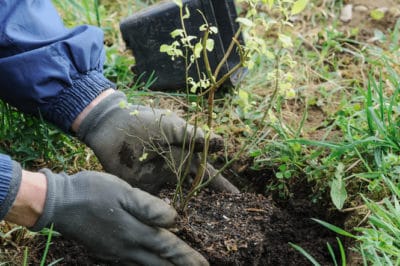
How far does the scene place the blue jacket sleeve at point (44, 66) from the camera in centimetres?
229

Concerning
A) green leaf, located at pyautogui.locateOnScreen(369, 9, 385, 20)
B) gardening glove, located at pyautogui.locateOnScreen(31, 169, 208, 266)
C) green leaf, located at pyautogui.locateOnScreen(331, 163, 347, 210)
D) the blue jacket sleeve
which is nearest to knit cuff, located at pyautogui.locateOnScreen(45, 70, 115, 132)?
the blue jacket sleeve

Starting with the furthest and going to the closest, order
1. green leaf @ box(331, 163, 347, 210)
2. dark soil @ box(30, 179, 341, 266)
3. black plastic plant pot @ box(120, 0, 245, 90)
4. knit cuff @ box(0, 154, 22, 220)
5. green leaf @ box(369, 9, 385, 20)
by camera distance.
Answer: green leaf @ box(369, 9, 385, 20)
black plastic plant pot @ box(120, 0, 245, 90)
green leaf @ box(331, 163, 347, 210)
dark soil @ box(30, 179, 341, 266)
knit cuff @ box(0, 154, 22, 220)

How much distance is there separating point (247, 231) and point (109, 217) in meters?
0.53

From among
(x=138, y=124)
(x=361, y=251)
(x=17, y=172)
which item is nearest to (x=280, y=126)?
(x=138, y=124)

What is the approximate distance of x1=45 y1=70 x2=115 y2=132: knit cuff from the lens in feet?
7.69

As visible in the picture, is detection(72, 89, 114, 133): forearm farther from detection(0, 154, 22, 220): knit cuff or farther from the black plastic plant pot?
the black plastic plant pot

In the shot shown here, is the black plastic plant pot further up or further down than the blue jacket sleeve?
further down

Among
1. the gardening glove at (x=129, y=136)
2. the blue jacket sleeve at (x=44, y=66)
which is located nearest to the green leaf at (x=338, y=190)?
the gardening glove at (x=129, y=136)

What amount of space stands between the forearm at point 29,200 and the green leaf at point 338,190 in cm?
101

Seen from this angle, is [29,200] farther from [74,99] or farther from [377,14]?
[377,14]

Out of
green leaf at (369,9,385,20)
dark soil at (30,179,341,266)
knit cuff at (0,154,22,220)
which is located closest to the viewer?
knit cuff at (0,154,22,220)

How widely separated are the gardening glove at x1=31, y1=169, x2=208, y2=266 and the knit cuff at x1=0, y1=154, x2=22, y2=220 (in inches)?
3.7

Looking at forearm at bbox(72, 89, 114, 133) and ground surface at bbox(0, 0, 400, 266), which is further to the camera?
forearm at bbox(72, 89, 114, 133)

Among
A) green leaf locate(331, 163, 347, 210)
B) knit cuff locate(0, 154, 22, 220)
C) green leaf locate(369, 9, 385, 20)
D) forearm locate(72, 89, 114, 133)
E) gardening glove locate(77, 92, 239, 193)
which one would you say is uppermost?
knit cuff locate(0, 154, 22, 220)
